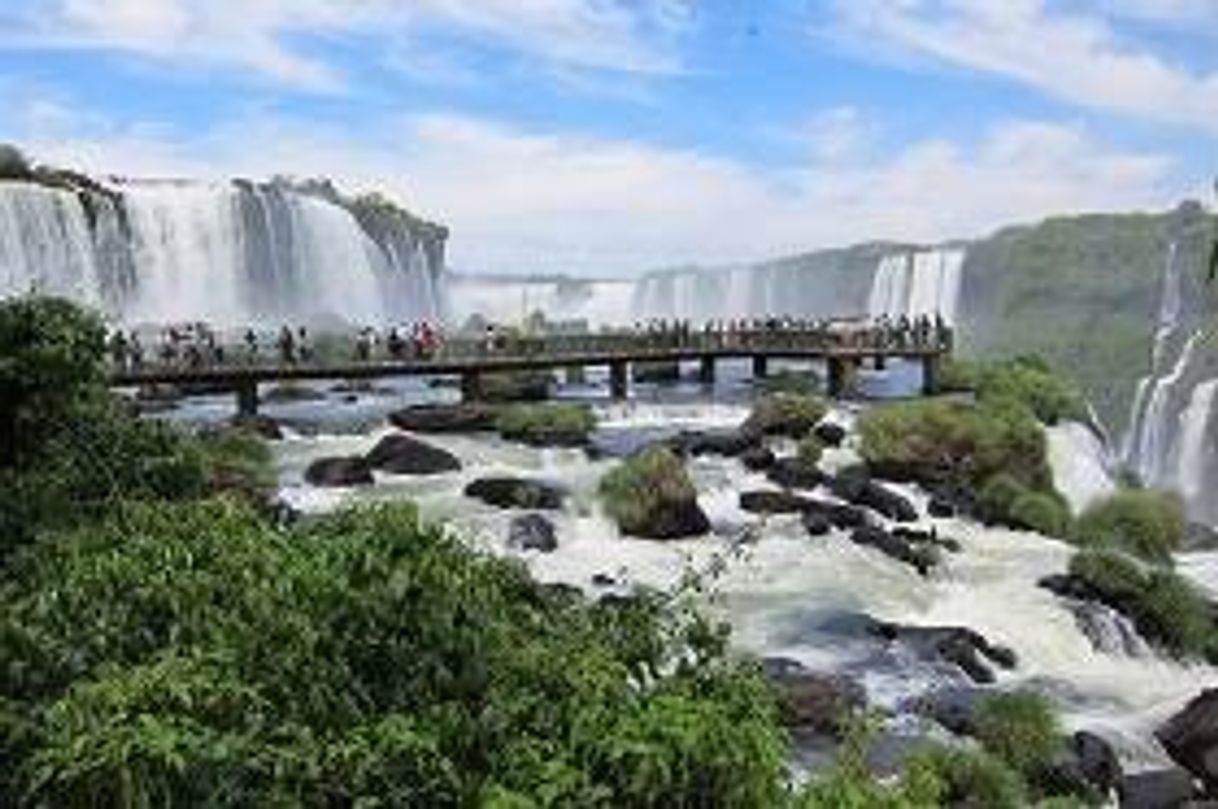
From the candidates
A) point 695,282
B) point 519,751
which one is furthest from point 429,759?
point 695,282

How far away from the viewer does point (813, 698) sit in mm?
24156

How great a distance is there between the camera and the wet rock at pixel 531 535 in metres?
32.9

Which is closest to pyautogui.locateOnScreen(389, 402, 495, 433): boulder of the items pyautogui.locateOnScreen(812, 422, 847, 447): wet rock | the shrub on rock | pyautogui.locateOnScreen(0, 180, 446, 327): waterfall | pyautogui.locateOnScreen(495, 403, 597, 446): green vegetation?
pyautogui.locateOnScreen(495, 403, 597, 446): green vegetation

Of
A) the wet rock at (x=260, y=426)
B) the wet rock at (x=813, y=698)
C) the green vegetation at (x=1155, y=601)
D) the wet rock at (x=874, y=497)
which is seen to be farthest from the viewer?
the wet rock at (x=260, y=426)

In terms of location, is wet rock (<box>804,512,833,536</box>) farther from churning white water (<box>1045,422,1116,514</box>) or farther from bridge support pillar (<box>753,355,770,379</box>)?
bridge support pillar (<box>753,355,770,379</box>)

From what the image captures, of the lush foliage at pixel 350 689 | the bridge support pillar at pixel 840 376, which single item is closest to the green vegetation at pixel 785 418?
the bridge support pillar at pixel 840 376

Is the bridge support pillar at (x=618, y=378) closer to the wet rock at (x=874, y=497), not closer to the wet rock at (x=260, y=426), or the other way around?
the wet rock at (x=260, y=426)

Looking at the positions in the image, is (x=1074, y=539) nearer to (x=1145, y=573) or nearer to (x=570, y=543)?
(x=1145, y=573)

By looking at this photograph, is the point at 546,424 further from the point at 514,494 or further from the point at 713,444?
the point at 514,494

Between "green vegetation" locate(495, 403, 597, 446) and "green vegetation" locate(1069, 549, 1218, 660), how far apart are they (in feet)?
45.3

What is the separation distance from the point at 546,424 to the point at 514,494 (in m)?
8.86

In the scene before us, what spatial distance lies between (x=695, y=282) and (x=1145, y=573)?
88.5 meters

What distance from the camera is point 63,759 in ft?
30.6

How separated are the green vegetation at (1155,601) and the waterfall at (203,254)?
3508 cm
